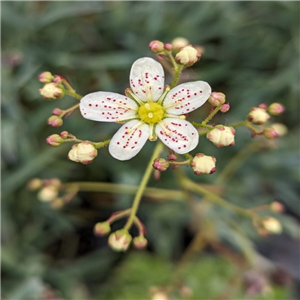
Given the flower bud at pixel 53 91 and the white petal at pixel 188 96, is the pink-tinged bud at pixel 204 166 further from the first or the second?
the flower bud at pixel 53 91

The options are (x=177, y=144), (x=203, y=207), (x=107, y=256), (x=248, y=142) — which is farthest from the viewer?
(x=107, y=256)

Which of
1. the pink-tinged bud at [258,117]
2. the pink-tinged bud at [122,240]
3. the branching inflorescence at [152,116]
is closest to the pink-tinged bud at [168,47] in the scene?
the branching inflorescence at [152,116]

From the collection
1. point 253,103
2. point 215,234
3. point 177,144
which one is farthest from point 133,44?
point 177,144

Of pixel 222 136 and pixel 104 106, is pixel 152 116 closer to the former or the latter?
pixel 104 106

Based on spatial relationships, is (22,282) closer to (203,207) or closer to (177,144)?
(203,207)

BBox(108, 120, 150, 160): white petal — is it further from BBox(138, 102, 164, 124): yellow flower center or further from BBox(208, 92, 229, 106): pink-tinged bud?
BBox(208, 92, 229, 106): pink-tinged bud

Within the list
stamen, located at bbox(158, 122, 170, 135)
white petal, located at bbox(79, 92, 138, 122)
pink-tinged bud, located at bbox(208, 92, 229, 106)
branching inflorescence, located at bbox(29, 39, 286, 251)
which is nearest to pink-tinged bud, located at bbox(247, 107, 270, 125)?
branching inflorescence, located at bbox(29, 39, 286, 251)

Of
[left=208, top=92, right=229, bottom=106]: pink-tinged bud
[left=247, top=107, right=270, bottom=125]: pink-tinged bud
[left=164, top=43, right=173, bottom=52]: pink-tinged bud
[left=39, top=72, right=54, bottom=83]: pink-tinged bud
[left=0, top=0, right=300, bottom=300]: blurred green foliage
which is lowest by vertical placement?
[left=0, top=0, right=300, bottom=300]: blurred green foliage

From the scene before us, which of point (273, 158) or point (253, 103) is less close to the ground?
point (253, 103)
